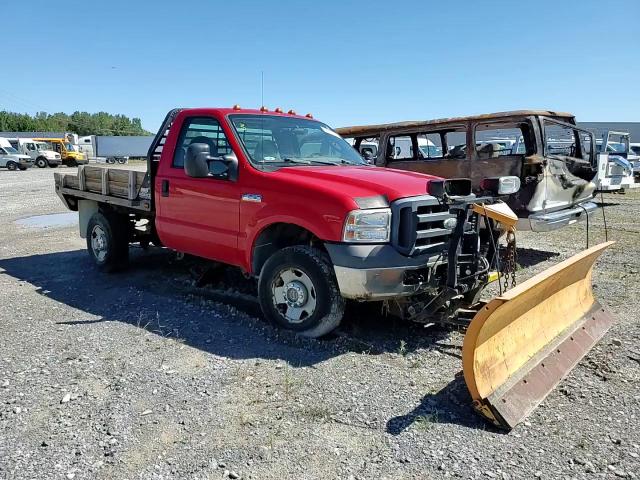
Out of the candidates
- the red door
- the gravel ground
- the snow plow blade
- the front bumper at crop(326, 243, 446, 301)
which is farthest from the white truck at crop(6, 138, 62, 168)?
the snow plow blade

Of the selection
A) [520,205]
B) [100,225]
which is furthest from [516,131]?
[100,225]

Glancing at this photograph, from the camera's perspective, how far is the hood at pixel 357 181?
4.47m

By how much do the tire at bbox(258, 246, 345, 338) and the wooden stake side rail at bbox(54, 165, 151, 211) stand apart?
2305mm

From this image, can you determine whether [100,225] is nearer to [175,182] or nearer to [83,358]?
[175,182]

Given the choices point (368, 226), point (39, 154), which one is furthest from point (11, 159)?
point (368, 226)

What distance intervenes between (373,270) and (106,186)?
448 centimetres

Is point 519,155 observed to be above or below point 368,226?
above

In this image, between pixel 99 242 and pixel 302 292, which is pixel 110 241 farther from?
pixel 302 292

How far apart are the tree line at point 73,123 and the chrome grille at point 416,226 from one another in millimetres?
112278

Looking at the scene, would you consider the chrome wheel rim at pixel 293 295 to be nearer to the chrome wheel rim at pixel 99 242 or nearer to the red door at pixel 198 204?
the red door at pixel 198 204

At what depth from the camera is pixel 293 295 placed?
15.9 ft

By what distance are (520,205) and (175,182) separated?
4797mm

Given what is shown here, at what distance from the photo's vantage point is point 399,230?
172 inches

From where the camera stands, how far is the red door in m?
5.33
